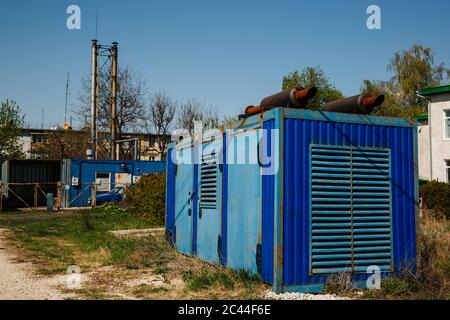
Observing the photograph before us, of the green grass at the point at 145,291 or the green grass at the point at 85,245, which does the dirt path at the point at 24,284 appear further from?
the green grass at the point at 145,291

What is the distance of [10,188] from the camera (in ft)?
86.0

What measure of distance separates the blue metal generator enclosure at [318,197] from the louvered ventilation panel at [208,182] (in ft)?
1.42

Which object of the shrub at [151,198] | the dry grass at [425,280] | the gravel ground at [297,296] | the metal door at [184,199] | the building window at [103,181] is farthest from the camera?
the building window at [103,181]

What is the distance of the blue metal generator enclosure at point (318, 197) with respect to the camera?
635 centimetres

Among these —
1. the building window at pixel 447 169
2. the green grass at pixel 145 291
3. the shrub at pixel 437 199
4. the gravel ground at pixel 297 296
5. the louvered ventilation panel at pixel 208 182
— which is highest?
the building window at pixel 447 169

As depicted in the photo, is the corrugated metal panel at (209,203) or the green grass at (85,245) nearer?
the corrugated metal panel at (209,203)

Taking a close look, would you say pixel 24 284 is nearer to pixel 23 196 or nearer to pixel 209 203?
pixel 209 203

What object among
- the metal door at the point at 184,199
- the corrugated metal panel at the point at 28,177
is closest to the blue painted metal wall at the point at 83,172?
the corrugated metal panel at the point at 28,177

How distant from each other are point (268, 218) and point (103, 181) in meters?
21.4

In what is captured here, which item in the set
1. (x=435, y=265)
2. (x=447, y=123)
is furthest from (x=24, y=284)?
(x=447, y=123)

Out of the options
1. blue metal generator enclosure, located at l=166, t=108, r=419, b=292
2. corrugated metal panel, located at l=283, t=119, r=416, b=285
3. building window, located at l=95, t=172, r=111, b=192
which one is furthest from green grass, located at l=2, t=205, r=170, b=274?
building window, located at l=95, t=172, r=111, b=192

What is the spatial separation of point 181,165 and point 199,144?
1.12 m

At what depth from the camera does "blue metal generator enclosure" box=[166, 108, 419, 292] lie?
20.8 ft
